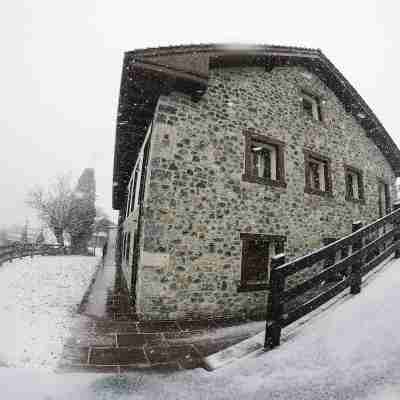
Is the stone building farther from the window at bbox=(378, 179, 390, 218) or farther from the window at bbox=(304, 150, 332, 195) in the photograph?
the window at bbox=(378, 179, 390, 218)

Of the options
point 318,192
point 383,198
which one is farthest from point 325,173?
point 383,198

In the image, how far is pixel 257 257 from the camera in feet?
23.5

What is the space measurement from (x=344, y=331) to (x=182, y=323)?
3.51 metres

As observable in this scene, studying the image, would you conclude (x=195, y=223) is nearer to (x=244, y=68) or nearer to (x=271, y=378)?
(x=271, y=378)

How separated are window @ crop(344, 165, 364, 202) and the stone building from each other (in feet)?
1.90

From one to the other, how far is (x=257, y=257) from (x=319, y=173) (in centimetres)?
420

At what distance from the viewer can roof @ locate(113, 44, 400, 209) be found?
5938mm

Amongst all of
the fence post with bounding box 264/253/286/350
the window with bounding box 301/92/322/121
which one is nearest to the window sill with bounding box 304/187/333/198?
the window with bounding box 301/92/322/121

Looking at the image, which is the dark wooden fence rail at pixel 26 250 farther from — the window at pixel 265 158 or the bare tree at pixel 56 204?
the window at pixel 265 158

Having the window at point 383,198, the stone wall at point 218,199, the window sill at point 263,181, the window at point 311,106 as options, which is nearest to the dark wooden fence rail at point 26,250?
the stone wall at point 218,199

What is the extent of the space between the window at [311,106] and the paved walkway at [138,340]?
7590 mm

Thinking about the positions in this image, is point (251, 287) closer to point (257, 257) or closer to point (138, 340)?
point (257, 257)

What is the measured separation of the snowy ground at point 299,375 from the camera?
7.29 ft

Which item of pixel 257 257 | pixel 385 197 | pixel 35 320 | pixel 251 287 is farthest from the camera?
pixel 385 197
